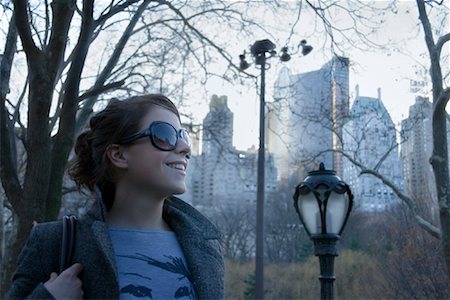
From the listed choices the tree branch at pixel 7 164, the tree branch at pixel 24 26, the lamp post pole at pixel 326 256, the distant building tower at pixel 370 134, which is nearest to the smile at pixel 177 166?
the lamp post pole at pixel 326 256

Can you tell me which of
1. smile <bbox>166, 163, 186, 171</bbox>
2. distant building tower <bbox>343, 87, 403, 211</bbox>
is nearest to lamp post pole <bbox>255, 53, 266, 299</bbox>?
distant building tower <bbox>343, 87, 403, 211</bbox>

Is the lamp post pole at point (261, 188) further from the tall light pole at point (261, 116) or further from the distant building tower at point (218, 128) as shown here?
the distant building tower at point (218, 128)

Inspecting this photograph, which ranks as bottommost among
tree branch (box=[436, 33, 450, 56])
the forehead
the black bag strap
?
the black bag strap

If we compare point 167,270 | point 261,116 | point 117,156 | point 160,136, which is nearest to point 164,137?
point 160,136

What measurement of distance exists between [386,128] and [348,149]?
92 cm

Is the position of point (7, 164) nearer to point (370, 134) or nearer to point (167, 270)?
point (167, 270)

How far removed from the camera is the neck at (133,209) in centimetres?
169

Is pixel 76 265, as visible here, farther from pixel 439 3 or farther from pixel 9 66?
pixel 439 3

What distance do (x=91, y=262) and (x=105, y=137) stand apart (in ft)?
1.25

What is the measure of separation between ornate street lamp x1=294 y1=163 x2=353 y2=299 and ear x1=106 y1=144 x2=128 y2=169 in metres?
3.23

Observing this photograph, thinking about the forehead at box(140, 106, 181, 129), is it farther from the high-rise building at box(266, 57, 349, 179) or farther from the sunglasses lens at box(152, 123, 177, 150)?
the high-rise building at box(266, 57, 349, 179)

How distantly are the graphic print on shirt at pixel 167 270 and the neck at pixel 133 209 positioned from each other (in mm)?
110

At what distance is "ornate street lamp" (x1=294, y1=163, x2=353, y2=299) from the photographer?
15.3 feet

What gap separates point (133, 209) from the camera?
170 centimetres
